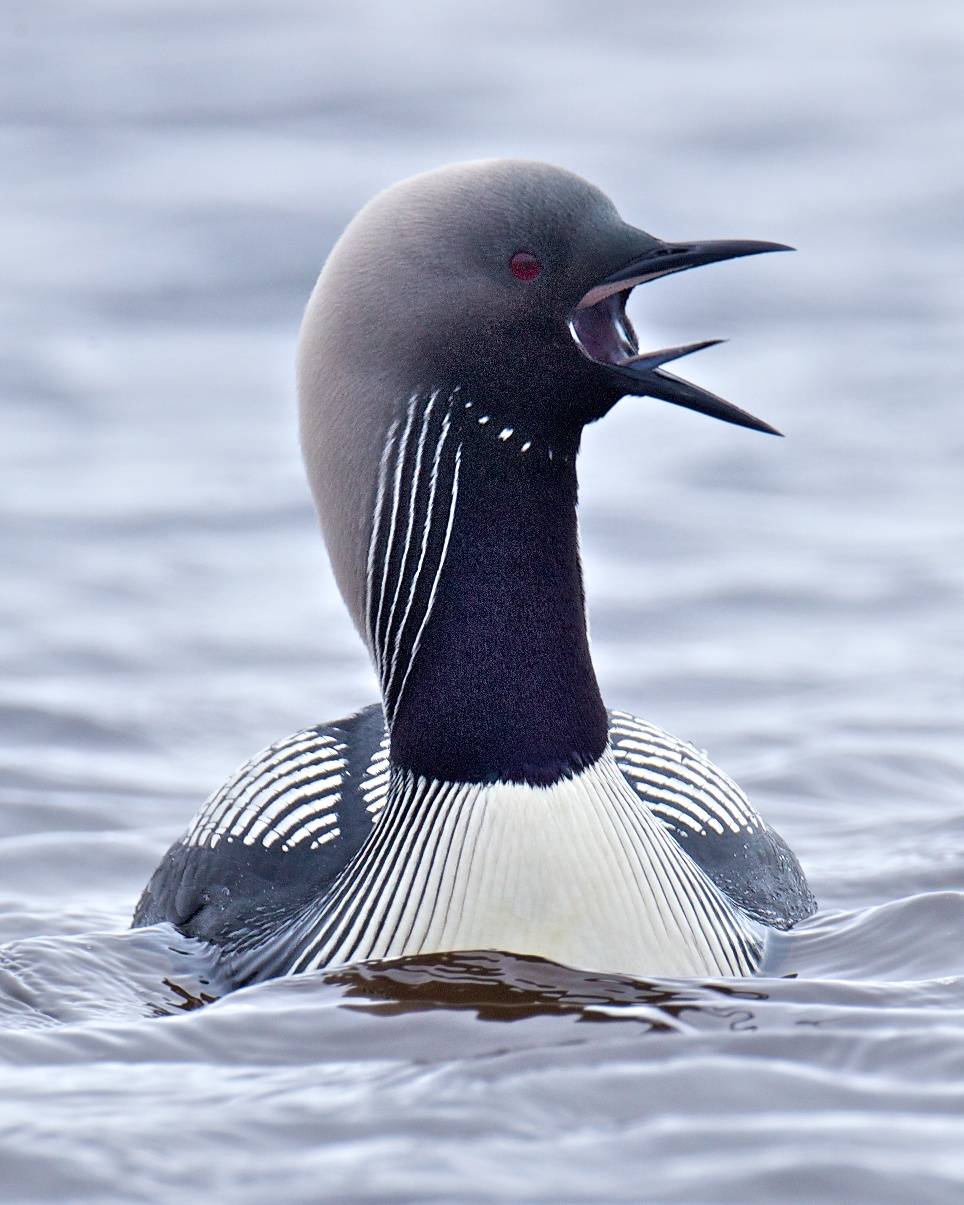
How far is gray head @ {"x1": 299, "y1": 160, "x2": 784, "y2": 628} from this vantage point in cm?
475

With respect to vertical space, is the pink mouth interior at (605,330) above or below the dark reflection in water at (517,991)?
Answer: above

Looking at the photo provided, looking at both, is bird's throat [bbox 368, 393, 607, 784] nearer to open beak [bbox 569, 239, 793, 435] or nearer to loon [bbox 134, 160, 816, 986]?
loon [bbox 134, 160, 816, 986]

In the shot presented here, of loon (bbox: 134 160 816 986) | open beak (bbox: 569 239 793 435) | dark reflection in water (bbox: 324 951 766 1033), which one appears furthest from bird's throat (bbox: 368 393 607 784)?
dark reflection in water (bbox: 324 951 766 1033)

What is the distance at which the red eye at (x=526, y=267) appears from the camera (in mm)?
4754

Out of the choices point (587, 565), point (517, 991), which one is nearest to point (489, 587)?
point (517, 991)

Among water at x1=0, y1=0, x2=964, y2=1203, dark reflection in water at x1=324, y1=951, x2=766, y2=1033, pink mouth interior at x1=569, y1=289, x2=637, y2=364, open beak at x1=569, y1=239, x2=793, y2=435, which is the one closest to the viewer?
water at x1=0, y1=0, x2=964, y2=1203

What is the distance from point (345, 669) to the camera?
28.7ft

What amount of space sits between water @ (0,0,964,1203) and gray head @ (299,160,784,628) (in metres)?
1.11

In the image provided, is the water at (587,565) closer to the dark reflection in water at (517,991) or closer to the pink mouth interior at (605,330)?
the dark reflection in water at (517,991)

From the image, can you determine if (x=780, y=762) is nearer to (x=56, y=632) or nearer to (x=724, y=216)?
(x=56, y=632)

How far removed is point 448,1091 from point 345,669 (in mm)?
4720

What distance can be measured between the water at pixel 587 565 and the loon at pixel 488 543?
0.53 ft

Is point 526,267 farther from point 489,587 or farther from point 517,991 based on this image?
point 517,991

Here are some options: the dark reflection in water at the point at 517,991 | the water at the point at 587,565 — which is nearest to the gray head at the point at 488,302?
the dark reflection in water at the point at 517,991
